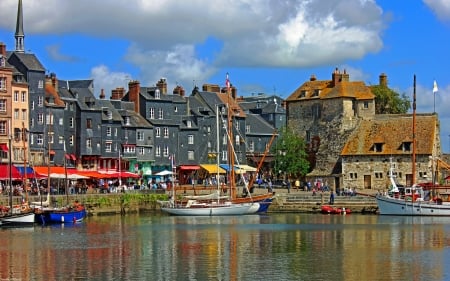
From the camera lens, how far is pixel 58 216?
7362 centimetres

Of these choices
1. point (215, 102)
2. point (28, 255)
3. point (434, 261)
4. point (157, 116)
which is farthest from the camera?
point (215, 102)

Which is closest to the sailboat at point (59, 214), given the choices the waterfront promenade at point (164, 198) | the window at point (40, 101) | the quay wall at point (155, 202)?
the waterfront promenade at point (164, 198)

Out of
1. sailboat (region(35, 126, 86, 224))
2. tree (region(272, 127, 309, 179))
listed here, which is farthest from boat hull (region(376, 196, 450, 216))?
sailboat (region(35, 126, 86, 224))

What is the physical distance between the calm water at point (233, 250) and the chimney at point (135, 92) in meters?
31.6

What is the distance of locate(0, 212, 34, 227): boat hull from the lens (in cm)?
6925

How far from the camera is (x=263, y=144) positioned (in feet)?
404

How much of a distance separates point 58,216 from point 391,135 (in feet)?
121

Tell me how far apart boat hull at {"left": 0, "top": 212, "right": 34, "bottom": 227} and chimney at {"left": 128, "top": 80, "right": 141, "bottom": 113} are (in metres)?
37.7

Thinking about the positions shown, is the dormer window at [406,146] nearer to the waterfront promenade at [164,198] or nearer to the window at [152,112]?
the waterfront promenade at [164,198]

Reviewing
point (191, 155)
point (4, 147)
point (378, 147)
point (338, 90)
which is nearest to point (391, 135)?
point (378, 147)

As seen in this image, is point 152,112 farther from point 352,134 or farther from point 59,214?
point 59,214

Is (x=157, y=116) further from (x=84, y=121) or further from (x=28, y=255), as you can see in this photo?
(x=28, y=255)

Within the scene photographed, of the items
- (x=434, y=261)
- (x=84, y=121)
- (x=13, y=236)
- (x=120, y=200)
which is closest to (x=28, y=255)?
(x=13, y=236)

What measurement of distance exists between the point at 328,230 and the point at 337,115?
3631cm
